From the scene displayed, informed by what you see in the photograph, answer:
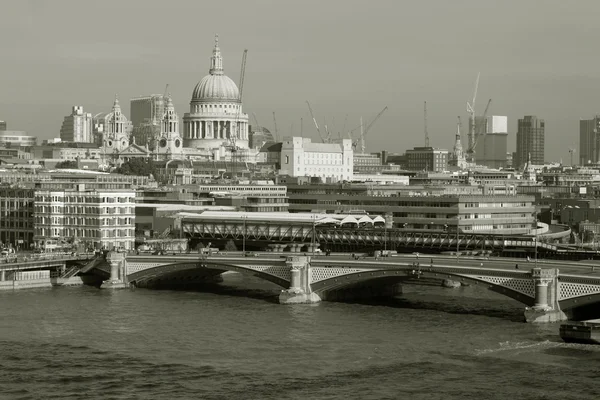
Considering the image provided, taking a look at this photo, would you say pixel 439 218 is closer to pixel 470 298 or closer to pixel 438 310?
pixel 470 298

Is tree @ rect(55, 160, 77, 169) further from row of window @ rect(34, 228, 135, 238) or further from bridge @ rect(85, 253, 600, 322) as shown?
bridge @ rect(85, 253, 600, 322)

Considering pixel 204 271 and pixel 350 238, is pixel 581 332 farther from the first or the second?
pixel 350 238

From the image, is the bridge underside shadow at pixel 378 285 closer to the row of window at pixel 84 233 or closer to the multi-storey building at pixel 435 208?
the row of window at pixel 84 233

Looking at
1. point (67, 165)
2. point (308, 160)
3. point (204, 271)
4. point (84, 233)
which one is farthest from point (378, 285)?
point (67, 165)

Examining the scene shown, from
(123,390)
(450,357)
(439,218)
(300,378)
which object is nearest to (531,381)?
(450,357)

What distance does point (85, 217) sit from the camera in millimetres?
104500

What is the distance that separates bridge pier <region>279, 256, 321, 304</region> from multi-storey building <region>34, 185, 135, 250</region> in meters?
26.9

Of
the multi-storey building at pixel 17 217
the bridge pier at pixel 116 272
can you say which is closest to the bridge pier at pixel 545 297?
the bridge pier at pixel 116 272

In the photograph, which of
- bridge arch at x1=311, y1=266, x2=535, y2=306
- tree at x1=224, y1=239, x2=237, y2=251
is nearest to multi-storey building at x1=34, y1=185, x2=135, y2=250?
tree at x1=224, y1=239, x2=237, y2=251

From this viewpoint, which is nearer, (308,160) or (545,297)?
(545,297)

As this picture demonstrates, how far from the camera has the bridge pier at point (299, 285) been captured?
7931 cm

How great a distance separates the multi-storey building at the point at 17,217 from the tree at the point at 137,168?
217ft

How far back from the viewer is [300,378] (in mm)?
55906

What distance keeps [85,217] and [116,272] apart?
16846 millimetres
